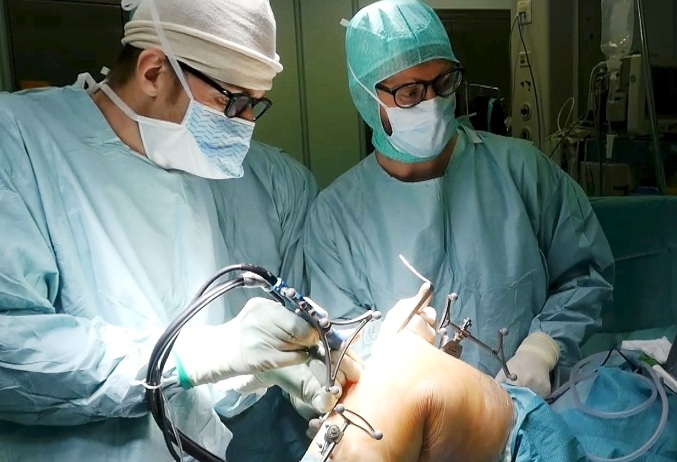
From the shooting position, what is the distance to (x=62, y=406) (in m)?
1.12

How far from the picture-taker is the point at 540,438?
3.87 ft

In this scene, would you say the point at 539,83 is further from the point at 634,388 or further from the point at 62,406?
the point at 62,406

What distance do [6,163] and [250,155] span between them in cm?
58

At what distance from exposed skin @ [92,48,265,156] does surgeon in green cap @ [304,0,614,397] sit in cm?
43

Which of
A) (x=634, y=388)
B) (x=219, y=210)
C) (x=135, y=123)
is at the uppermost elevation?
(x=135, y=123)

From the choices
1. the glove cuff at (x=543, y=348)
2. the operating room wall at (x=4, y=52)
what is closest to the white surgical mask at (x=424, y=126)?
the glove cuff at (x=543, y=348)

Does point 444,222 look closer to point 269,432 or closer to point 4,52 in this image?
point 269,432

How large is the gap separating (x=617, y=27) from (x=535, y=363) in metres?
1.71

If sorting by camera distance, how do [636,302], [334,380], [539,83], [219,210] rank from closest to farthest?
1. [334,380]
2. [219,210]
3. [636,302]
4. [539,83]

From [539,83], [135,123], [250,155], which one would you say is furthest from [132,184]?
[539,83]

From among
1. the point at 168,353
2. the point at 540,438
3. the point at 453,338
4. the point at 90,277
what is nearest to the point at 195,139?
the point at 90,277

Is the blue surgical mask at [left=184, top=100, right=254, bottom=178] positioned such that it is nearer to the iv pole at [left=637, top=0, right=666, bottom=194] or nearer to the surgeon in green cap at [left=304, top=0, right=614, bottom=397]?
the surgeon in green cap at [left=304, top=0, right=614, bottom=397]

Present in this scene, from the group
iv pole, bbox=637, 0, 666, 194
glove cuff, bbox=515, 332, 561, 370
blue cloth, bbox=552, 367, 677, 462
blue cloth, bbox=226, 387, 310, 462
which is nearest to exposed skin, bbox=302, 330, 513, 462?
blue cloth, bbox=552, 367, 677, 462

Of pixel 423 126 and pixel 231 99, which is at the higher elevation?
pixel 231 99
